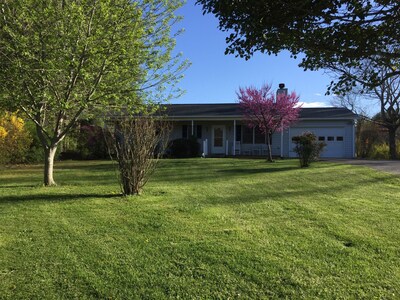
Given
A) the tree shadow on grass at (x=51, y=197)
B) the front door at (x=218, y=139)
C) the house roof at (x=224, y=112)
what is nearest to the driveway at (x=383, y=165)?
the house roof at (x=224, y=112)

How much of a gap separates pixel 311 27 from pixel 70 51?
23.4ft

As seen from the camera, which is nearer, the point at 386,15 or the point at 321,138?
the point at 386,15

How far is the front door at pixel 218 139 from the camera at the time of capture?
29.2m

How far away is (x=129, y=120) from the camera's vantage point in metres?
10.0

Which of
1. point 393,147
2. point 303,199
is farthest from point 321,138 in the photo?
point 303,199

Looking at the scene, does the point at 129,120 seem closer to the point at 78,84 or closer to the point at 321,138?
the point at 78,84

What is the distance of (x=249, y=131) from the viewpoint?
95.6 feet

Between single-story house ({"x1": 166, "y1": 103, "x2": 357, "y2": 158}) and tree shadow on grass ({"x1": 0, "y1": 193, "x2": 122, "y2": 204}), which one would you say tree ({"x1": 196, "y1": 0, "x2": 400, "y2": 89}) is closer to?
tree shadow on grass ({"x1": 0, "y1": 193, "x2": 122, "y2": 204})

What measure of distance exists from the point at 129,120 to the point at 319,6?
720 centimetres

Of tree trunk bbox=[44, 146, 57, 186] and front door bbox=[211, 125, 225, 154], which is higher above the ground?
front door bbox=[211, 125, 225, 154]

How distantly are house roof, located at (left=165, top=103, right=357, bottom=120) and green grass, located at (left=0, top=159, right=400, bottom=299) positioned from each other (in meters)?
18.1

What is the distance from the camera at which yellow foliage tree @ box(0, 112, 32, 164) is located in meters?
19.9

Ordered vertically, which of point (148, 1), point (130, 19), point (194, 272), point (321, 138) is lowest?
point (194, 272)

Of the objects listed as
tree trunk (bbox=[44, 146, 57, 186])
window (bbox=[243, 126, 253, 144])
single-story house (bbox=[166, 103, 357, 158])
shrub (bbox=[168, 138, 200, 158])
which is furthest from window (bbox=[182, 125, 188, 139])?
tree trunk (bbox=[44, 146, 57, 186])
